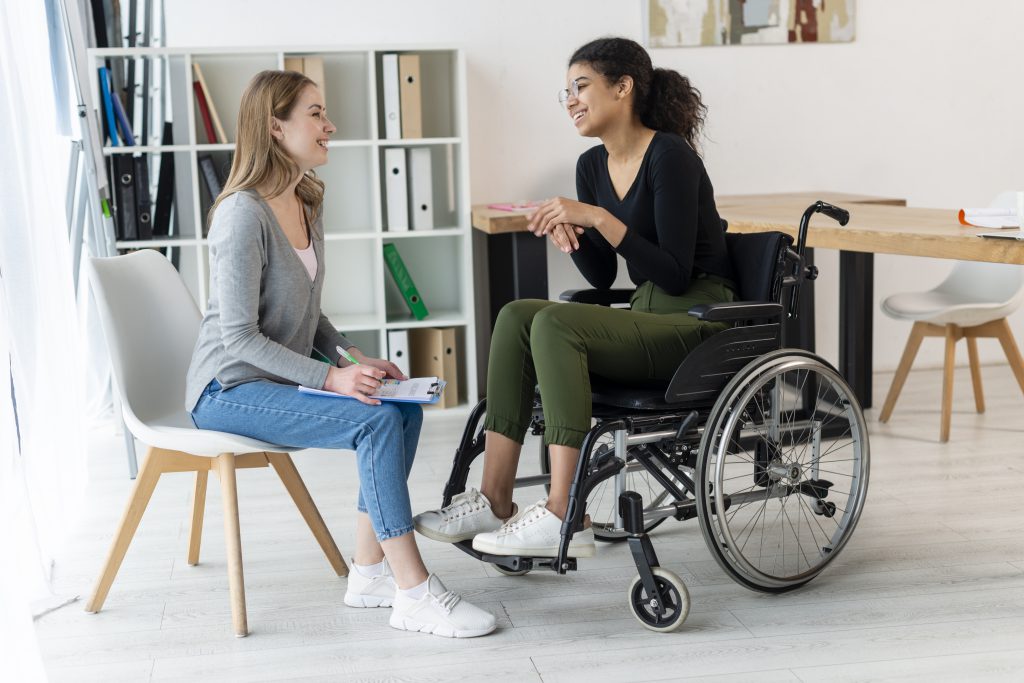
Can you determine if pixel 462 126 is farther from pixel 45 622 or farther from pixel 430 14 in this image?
pixel 45 622

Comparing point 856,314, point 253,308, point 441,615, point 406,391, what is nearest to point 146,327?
point 253,308

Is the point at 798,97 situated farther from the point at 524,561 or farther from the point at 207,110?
the point at 524,561

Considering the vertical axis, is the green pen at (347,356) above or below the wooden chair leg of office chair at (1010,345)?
above

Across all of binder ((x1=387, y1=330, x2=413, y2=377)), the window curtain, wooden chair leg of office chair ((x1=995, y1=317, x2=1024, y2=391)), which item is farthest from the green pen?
wooden chair leg of office chair ((x1=995, y1=317, x2=1024, y2=391))

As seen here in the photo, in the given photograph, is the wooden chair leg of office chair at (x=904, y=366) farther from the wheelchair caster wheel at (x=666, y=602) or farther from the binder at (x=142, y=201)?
the binder at (x=142, y=201)

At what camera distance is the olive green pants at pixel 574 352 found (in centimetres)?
204

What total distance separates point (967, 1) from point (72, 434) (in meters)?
3.70

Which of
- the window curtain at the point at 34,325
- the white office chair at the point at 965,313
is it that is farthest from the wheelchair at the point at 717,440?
the white office chair at the point at 965,313

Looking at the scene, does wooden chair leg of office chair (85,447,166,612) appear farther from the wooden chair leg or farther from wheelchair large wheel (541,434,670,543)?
the wooden chair leg

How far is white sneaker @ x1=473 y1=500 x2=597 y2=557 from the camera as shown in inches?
79.3

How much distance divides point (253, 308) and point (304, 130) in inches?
14.2

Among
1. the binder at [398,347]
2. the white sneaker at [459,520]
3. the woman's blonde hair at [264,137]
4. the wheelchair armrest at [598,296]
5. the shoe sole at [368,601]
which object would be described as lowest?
the shoe sole at [368,601]

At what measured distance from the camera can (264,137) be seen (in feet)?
6.82

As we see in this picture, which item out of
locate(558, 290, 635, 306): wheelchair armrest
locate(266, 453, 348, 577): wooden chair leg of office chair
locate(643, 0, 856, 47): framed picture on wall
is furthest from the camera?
locate(643, 0, 856, 47): framed picture on wall
